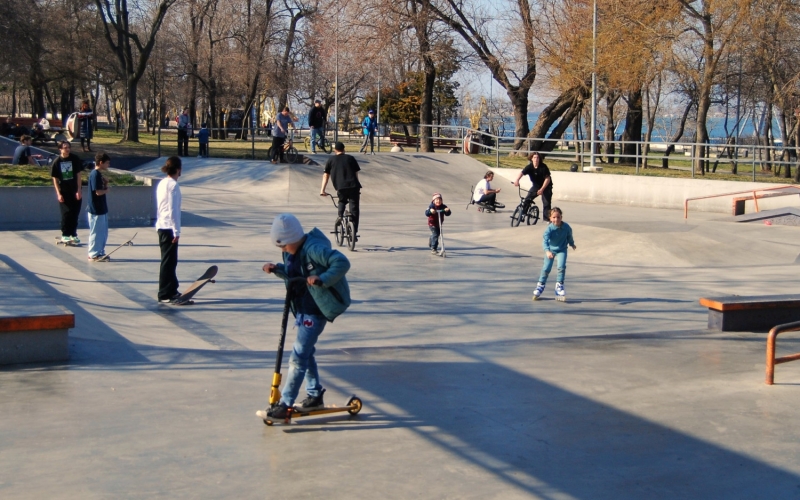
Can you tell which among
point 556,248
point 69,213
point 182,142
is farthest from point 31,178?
point 556,248

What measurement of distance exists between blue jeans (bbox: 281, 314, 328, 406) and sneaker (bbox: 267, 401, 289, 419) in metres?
0.05

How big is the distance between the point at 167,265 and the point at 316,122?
2038 centimetres

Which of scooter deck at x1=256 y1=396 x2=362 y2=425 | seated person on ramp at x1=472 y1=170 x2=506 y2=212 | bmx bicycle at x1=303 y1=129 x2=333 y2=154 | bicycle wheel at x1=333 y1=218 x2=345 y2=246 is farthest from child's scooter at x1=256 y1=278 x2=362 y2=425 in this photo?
bmx bicycle at x1=303 y1=129 x2=333 y2=154

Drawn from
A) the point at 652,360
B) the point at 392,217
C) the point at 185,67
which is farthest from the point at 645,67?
the point at 185,67

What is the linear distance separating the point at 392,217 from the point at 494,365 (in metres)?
13.9

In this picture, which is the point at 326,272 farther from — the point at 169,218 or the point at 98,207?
the point at 98,207

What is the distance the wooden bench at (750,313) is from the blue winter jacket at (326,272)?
5.37m

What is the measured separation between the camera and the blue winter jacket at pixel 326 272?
5582 mm

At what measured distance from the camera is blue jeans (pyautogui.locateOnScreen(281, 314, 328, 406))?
229 inches

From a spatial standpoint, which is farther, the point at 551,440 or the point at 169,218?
the point at 169,218

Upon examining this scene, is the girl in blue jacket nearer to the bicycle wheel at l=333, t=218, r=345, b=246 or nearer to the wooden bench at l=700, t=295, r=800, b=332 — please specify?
the wooden bench at l=700, t=295, r=800, b=332

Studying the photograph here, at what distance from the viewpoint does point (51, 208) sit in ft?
58.4

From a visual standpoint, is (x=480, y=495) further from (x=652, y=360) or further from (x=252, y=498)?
(x=652, y=360)

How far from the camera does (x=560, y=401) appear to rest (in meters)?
6.71
